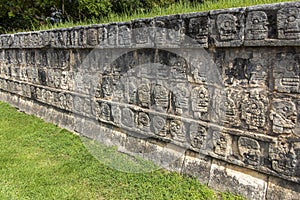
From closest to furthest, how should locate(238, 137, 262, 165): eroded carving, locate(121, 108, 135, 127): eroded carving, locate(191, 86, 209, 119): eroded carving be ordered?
locate(238, 137, 262, 165): eroded carving
locate(191, 86, 209, 119): eroded carving
locate(121, 108, 135, 127): eroded carving

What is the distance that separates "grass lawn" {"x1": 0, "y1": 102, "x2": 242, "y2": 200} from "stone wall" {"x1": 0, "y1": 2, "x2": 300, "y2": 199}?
0.26 m

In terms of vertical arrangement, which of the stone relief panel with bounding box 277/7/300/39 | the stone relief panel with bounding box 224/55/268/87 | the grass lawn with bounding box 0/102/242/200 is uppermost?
the stone relief panel with bounding box 277/7/300/39

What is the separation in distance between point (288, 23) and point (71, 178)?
2765 mm

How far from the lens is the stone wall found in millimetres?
2301

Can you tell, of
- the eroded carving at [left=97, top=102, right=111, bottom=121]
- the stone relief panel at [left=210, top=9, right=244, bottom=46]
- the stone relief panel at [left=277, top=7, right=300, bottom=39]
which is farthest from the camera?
the eroded carving at [left=97, top=102, right=111, bottom=121]

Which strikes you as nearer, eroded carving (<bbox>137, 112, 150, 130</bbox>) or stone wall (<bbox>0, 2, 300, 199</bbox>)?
stone wall (<bbox>0, 2, 300, 199</bbox>)

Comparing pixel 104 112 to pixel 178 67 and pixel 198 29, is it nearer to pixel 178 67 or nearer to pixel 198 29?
pixel 178 67

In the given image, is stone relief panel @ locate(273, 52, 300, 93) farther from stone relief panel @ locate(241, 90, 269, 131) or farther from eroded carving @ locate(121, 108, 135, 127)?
eroded carving @ locate(121, 108, 135, 127)

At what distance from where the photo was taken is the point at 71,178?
3.22 meters

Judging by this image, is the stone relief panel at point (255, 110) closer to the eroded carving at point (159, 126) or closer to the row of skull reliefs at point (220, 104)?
the row of skull reliefs at point (220, 104)

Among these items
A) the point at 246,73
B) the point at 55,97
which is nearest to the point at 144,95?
the point at 246,73

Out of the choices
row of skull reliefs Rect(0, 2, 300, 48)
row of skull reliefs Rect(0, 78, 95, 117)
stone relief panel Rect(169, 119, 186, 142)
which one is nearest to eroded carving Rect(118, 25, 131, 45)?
row of skull reliefs Rect(0, 2, 300, 48)

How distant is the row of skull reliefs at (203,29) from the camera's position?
7.13ft

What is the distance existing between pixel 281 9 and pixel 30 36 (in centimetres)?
481
